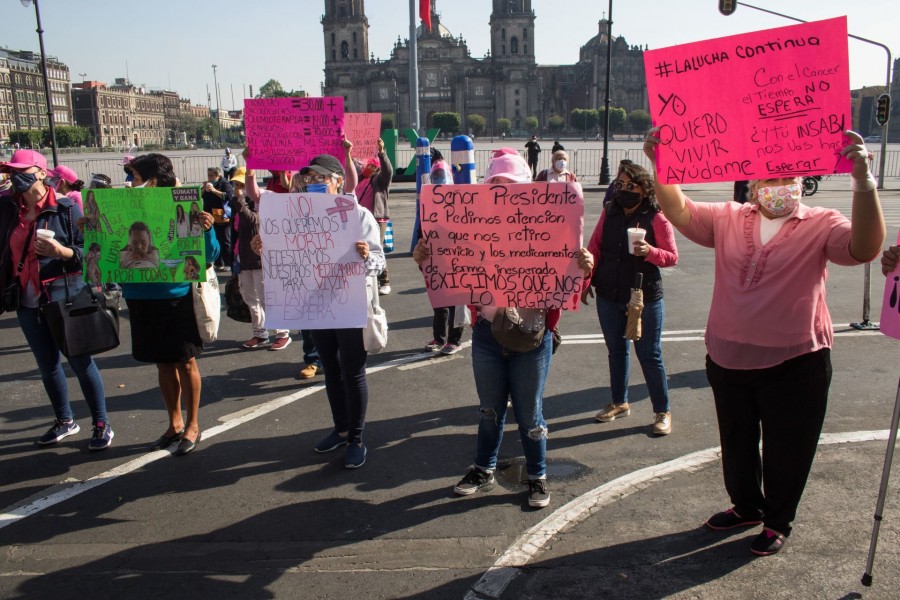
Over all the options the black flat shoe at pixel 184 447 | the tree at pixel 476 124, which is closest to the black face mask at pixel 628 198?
the black flat shoe at pixel 184 447

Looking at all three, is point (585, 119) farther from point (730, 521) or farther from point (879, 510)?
point (879, 510)

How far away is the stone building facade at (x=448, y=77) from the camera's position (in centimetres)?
12219

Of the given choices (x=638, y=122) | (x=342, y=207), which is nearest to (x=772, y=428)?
(x=342, y=207)

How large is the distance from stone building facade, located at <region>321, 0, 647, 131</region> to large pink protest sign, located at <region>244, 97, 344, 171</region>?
384ft

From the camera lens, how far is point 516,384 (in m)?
3.91

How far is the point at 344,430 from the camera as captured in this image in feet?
16.1

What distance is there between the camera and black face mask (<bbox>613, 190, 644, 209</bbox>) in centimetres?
480

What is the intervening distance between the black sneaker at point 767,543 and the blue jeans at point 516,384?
3.74 ft

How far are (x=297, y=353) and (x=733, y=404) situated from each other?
184 inches

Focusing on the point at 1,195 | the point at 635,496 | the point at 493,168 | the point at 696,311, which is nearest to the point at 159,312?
the point at 1,195

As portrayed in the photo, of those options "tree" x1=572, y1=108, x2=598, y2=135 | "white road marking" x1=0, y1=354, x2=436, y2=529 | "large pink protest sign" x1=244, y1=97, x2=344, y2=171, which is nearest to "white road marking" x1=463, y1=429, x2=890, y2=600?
"white road marking" x1=0, y1=354, x2=436, y2=529

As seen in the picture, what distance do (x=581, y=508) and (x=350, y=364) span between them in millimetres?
1658

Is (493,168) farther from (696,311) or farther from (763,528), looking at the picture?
(696,311)

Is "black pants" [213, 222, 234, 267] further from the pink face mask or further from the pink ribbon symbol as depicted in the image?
the pink face mask
